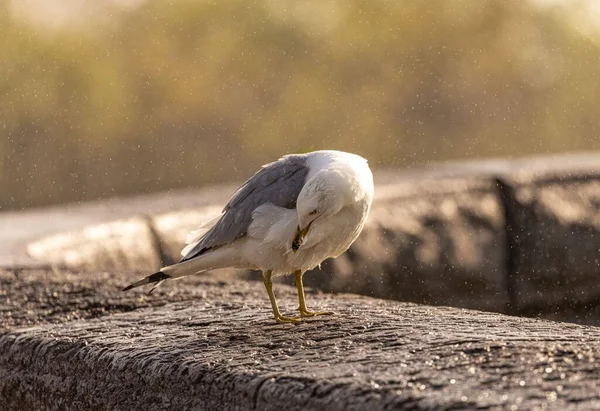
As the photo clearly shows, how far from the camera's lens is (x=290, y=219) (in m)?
2.37

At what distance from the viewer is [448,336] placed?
6.64 feet

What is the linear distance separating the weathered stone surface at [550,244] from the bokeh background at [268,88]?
5674 mm

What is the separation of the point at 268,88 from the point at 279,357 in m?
9.09

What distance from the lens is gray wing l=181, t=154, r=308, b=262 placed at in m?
2.41

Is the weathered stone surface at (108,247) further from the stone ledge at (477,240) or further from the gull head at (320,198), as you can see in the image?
the gull head at (320,198)

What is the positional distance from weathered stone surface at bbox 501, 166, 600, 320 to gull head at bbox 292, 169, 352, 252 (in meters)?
2.40

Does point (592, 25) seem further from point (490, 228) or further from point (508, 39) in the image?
point (490, 228)

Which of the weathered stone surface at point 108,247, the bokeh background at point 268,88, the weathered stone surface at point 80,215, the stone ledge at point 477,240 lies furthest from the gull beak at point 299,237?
the bokeh background at point 268,88

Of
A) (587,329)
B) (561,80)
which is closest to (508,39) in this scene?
(561,80)

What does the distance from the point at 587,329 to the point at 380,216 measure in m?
2.34

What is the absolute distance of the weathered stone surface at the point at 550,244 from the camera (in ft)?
15.2

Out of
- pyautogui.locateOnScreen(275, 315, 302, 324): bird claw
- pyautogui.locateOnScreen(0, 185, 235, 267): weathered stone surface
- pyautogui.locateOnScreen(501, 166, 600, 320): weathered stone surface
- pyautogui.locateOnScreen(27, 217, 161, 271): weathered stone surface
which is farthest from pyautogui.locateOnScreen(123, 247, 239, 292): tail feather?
pyautogui.locateOnScreen(501, 166, 600, 320): weathered stone surface

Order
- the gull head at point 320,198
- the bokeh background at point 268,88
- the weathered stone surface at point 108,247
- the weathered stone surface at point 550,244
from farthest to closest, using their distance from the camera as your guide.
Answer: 1. the bokeh background at point 268,88
2. the weathered stone surface at point 550,244
3. the weathered stone surface at point 108,247
4. the gull head at point 320,198

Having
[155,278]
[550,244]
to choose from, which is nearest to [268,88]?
[550,244]
